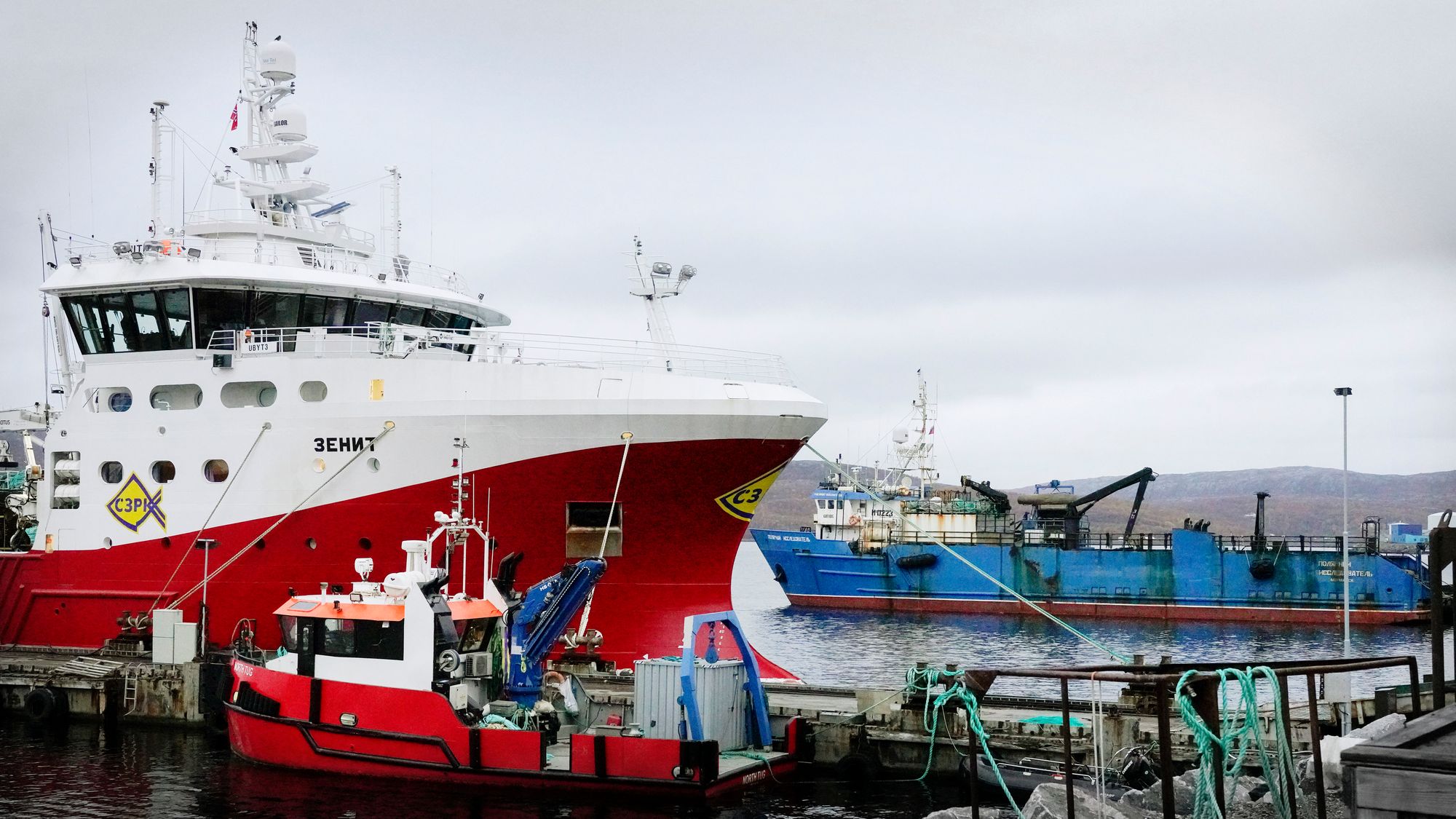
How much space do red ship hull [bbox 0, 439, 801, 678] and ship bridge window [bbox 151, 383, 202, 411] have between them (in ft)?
7.50

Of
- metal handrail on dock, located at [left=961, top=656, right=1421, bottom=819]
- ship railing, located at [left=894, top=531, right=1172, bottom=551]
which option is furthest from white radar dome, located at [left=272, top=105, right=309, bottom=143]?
ship railing, located at [left=894, top=531, right=1172, bottom=551]

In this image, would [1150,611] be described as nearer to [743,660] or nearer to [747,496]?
[747,496]

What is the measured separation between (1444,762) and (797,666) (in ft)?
97.4

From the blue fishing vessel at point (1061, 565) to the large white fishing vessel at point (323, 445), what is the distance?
2527cm

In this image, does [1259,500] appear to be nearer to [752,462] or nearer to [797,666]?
[797,666]

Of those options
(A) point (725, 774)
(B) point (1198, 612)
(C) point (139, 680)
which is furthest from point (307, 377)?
(B) point (1198, 612)

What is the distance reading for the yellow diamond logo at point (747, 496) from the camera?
2183 centimetres

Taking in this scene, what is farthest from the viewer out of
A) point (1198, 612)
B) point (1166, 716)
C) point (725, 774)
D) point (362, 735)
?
point (1198, 612)

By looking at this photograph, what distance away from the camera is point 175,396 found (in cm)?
2333

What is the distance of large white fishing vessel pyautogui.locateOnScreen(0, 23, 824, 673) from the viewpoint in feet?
69.4

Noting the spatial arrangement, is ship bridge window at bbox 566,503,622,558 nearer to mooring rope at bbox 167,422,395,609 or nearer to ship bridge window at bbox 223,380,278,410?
mooring rope at bbox 167,422,395,609

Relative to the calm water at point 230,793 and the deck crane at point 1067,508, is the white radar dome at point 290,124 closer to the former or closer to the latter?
the calm water at point 230,793

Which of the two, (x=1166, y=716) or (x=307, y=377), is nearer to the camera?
(x=1166, y=716)

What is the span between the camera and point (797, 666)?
1395 inches
